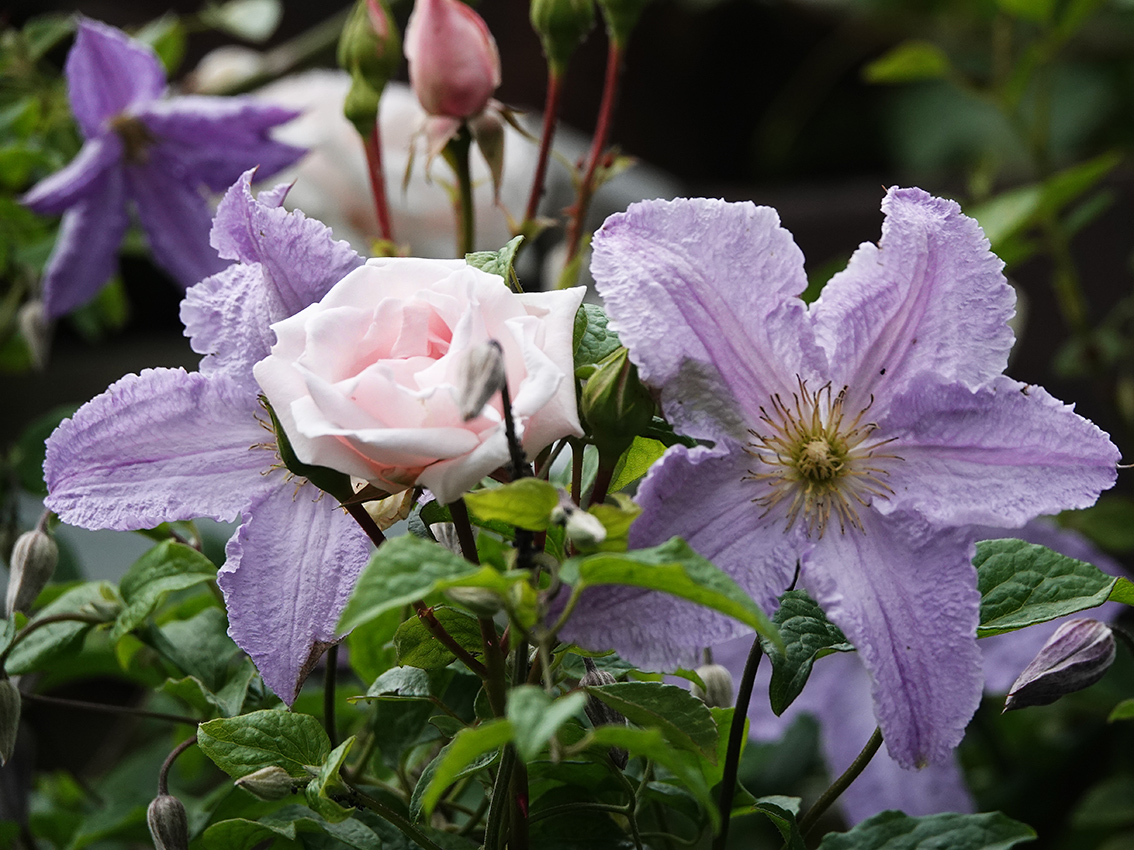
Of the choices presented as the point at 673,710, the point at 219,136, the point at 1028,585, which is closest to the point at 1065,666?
the point at 1028,585

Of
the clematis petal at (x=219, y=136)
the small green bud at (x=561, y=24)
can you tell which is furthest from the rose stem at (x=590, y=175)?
the clematis petal at (x=219, y=136)

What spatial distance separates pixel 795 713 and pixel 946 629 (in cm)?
41

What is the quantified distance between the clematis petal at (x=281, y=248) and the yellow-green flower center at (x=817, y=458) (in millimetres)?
128

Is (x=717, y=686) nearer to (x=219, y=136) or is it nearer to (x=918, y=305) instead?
(x=918, y=305)

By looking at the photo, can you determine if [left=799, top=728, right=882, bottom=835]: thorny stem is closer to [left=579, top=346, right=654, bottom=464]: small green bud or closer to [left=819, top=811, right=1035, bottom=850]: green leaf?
[left=819, top=811, right=1035, bottom=850]: green leaf

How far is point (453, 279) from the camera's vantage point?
0.28m

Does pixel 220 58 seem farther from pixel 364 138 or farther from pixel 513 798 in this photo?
pixel 513 798

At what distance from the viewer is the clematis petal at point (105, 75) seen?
1.75 ft

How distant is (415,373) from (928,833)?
0.24 m

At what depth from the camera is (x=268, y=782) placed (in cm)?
29

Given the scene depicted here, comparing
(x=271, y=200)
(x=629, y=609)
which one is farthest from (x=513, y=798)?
(x=271, y=200)

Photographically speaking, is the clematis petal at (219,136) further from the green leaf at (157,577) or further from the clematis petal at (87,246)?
the green leaf at (157,577)

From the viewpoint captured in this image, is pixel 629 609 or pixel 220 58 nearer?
pixel 629 609

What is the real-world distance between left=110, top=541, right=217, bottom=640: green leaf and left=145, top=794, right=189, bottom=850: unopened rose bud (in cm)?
6
